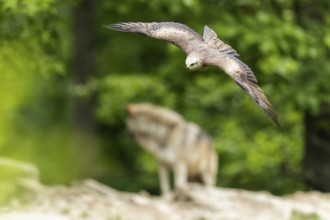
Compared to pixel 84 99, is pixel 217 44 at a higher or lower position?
lower

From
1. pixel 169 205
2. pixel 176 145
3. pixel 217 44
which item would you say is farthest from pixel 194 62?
pixel 176 145

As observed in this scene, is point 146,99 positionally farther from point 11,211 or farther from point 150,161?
point 11,211

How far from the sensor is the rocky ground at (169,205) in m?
13.0

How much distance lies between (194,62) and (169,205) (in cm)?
586

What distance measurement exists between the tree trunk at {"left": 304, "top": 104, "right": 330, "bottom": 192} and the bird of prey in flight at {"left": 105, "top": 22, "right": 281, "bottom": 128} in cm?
880

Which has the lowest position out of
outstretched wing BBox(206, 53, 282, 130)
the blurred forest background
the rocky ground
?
the rocky ground

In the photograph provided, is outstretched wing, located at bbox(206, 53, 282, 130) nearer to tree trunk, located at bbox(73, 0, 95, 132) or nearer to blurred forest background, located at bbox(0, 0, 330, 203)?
blurred forest background, located at bbox(0, 0, 330, 203)

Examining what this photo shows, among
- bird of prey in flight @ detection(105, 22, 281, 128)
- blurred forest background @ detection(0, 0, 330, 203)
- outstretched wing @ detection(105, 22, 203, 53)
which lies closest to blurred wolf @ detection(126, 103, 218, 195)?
blurred forest background @ detection(0, 0, 330, 203)

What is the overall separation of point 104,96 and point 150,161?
11.0ft

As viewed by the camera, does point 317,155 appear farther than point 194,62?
Yes

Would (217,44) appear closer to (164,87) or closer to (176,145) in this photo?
(176,145)

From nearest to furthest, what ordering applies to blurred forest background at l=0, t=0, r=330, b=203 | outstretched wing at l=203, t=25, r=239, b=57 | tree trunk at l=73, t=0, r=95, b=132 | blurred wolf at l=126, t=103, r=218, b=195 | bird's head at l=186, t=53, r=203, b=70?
bird's head at l=186, t=53, r=203, b=70, outstretched wing at l=203, t=25, r=239, b=57, blurred forest background at l=0, t=0, r=330, b=203, blurred wolf at l=126, t=103, r=218, b=195, tree trunk at l=73, t=0, r=95, b=132

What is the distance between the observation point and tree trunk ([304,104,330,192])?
1831 centimetres

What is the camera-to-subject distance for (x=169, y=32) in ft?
31.5
